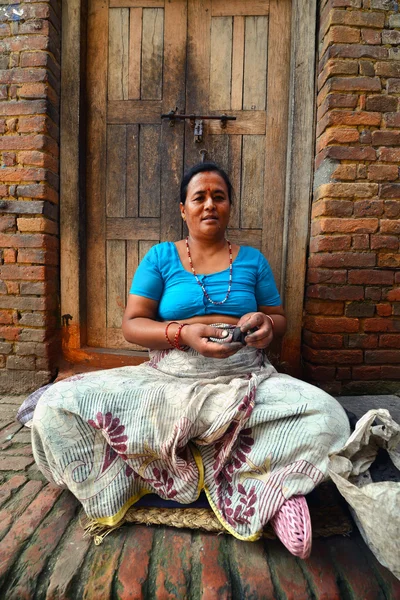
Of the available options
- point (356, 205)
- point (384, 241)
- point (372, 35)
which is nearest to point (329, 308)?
point (384, 241)

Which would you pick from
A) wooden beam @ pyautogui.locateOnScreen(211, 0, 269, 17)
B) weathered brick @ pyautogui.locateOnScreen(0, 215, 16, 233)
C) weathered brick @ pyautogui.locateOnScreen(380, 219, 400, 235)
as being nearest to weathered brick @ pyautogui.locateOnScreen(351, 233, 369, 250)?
weathered brick @ pyautogui.locateOnScreen(380, 219, 400, 235)

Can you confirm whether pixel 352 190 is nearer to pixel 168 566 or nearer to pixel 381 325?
pixel 381 325

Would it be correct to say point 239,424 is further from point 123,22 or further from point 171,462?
point 123,22

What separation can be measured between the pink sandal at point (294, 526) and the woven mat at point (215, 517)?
0.13 metres

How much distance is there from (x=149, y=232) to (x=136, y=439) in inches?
62.6

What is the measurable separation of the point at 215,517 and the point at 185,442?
0.31 meters

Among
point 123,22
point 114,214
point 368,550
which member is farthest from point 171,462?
point 123,22

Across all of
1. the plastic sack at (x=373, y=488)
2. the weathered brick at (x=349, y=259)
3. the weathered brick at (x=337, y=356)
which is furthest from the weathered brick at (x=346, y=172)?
the plastic sack at (x=373, y=488)

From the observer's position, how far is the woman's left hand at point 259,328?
1521 mm

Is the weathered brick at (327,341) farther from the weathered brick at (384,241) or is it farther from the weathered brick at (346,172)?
the weathered brick at (346,172)

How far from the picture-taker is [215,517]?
134cm

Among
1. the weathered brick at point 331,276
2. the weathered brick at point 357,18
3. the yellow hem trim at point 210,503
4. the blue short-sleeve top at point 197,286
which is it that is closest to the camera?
the yellow hem trim at point 210,503

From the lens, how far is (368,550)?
1.22 metres

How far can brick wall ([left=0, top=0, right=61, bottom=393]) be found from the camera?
88.4 inches
